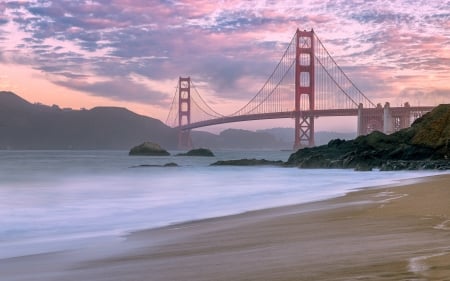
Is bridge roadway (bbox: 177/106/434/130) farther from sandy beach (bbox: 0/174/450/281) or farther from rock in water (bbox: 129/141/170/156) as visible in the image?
sandy beach (bbox: 0/174/450/281)

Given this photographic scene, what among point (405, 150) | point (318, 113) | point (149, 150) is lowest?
point (149, 150)

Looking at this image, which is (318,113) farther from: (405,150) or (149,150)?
(405,150)

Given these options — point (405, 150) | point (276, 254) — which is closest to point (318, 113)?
point (405, 150)

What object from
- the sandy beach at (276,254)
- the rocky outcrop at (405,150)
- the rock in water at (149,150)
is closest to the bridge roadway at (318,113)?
the rock in water at (149,150)

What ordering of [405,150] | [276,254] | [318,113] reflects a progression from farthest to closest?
[318,113] < [405,150] < [276,254]

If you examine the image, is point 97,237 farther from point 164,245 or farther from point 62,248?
point 164,245

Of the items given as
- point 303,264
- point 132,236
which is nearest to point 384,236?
point 303,264

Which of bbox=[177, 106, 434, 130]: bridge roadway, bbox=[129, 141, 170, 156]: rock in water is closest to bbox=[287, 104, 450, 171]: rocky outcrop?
bbox=[177, 106, 434, 130]: bridge roadway
